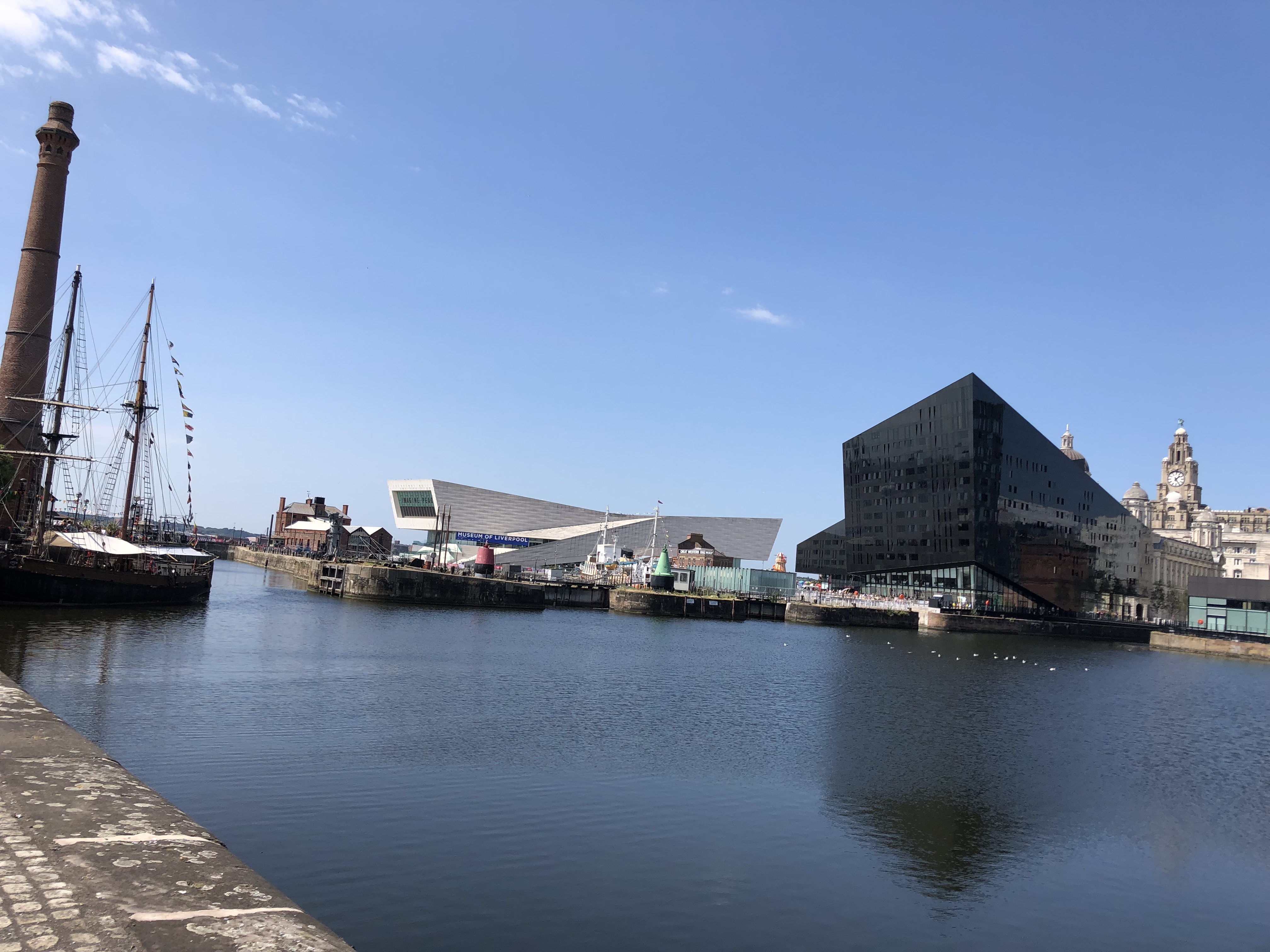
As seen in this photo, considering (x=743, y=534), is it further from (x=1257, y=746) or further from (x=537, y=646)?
(x=1257, y=746)

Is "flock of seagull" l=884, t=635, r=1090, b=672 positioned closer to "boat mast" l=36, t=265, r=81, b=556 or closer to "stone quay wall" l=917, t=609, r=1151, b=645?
"stone quay wall" l=917, t=609, r=1151, b=645

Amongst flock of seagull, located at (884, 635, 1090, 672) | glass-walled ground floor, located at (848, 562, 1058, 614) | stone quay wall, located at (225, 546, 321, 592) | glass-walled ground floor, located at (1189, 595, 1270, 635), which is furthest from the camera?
stone quay wall, located at (225, 546, 321, 592)

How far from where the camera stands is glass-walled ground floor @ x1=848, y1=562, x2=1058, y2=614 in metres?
81.4

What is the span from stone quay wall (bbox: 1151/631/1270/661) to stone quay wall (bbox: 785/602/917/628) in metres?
19.2

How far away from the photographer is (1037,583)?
84.2 meters

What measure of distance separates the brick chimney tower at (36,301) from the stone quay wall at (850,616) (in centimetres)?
6029

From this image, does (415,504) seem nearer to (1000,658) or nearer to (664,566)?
(664,566)

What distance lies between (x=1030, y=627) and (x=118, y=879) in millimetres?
80712

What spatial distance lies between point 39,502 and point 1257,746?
60938mm

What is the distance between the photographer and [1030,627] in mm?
76875

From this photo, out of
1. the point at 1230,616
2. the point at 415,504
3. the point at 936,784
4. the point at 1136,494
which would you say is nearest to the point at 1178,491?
the point at 1136,494

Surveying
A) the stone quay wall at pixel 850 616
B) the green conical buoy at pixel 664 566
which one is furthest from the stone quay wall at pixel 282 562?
the stone quay wall at pixel 850 616

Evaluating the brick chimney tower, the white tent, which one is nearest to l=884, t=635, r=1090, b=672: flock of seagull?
the white tent

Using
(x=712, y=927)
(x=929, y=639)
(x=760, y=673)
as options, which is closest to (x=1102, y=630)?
(x=929, y=639)
